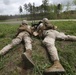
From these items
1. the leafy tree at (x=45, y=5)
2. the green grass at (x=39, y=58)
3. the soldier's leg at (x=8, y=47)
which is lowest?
the leafy tree at (x=45, y=5)

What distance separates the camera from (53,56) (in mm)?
5535

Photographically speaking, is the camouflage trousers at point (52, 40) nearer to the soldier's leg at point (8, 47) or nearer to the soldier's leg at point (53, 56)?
the soldier's leg at point (53, 56)

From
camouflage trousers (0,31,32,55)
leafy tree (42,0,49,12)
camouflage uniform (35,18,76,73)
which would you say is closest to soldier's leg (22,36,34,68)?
camouflage trousers (0,31,32,55)

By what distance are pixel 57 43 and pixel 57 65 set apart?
1.58 meters

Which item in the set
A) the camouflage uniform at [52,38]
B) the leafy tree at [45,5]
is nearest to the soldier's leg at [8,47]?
the camouflage uniform at [52,38]

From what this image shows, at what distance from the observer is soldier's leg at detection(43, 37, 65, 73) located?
194 inches

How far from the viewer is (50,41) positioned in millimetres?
6199

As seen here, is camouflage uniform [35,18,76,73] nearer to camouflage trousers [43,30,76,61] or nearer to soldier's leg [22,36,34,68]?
camouflage trousers [43,30,76,61]


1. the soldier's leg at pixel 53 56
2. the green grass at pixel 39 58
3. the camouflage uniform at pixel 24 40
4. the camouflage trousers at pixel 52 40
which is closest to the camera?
the soldier's leg at pixel 53 56

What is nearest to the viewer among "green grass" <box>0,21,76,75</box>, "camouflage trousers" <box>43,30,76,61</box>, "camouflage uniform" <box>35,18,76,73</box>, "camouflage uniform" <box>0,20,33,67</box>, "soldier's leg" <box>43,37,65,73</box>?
"soldier's leg" <box>43,37,65,73</box>

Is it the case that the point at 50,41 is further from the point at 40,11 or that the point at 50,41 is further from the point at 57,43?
the point at 40,11

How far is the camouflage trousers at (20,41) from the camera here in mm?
6162

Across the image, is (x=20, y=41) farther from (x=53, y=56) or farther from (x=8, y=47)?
(x=53, y=56)

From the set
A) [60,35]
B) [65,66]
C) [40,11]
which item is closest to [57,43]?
[60,35]
